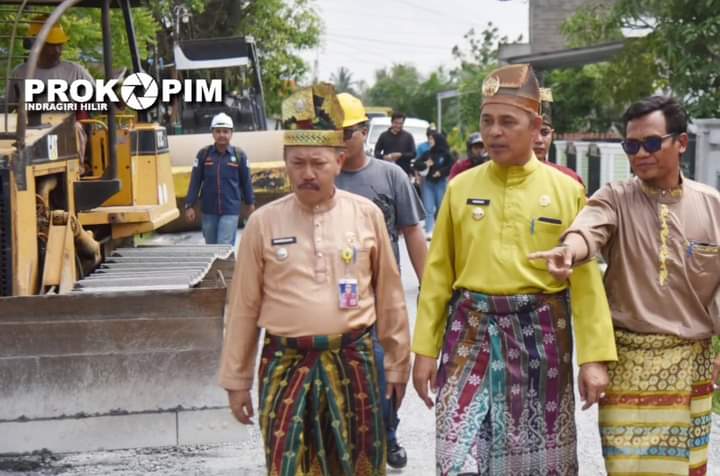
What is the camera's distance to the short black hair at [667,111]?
445 cm

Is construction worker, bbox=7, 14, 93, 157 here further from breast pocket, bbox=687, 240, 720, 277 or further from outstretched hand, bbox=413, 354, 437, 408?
breast pocket, bbox=687, 240, 720, 277

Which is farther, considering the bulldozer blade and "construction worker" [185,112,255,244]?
"construction worker" [185,112,255,244]

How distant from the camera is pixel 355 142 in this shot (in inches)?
223

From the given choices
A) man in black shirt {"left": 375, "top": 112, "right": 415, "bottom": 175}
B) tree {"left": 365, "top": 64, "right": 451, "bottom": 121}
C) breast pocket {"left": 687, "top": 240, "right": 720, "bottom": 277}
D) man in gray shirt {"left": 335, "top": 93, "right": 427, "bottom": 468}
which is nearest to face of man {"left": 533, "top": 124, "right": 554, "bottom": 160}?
man in gray shirt {"left": 335, "top": 93, "right": 427, "bottom": 468}

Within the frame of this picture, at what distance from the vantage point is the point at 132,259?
8.87m

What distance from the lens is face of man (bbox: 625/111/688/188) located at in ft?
14.5

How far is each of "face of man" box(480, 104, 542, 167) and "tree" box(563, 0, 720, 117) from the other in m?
11.6

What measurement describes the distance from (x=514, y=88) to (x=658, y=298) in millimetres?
889

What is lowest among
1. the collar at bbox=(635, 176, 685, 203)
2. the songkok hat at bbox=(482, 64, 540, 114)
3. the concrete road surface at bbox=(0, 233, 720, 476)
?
the concrete road surface at bbox=(0, 233, 720, 476)

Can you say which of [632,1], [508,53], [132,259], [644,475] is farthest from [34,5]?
[508,53]

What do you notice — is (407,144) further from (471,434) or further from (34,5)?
(471,434)

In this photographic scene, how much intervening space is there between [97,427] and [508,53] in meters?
22.8

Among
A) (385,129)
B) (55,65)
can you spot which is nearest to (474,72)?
(385,129)

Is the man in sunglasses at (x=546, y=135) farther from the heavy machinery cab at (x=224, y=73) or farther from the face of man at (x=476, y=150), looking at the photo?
the heavy machinery cab at (x=224, y=73)
